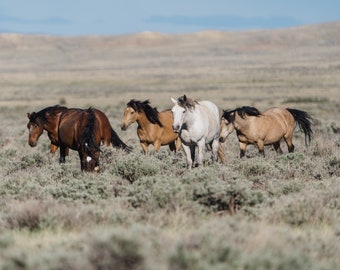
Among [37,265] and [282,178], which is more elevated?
[37,265]

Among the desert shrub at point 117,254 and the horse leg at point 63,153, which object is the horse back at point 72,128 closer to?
the horse leg at point 63,153

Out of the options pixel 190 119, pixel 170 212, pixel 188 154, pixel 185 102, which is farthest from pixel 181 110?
pixel 170 212

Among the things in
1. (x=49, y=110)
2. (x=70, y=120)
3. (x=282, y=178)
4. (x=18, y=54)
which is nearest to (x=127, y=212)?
(x=282, y=178)

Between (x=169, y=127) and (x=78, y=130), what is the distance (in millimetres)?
3108

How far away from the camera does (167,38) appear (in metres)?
168

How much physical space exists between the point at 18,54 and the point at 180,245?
14381cm

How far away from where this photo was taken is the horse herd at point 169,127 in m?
10.7

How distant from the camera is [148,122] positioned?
521 inches

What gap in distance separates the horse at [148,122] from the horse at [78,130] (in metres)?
0.64

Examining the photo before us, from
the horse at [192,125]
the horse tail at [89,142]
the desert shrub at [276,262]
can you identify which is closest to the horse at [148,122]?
the horse at [192,125]

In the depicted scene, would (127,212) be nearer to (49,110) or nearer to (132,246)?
(132,246)

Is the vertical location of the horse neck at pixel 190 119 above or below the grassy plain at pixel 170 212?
above

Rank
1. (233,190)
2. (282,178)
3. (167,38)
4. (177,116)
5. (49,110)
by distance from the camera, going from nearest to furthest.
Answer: (233,190) < (282,178) < (177,116) < (49,110) < (167,38)

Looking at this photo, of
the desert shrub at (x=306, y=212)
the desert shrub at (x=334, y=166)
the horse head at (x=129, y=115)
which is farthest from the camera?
the horse head at (x=129, y=115)
